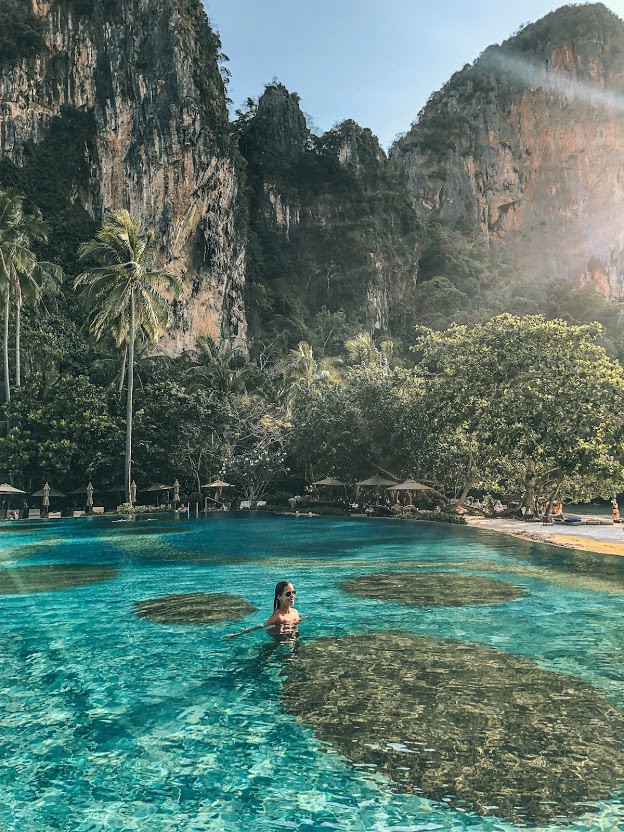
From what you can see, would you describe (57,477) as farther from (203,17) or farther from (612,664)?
(203,17)

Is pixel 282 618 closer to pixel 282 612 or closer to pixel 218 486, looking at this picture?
pixel 282 612

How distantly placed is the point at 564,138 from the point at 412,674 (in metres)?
119

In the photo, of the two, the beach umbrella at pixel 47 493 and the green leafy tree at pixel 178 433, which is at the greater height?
the green leafy tree at pixel 178 433

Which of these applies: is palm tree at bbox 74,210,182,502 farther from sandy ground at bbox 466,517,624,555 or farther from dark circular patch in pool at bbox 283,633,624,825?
dark circular patch in pool at bbox 283,633,624,825

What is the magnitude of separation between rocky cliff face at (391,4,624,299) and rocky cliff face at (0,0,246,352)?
52.4 m

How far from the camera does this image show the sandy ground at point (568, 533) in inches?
717

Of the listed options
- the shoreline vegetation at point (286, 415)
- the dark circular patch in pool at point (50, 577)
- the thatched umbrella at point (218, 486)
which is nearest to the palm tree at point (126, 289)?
the shoreline vegetation at point (286, 415)

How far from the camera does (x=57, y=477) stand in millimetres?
35281

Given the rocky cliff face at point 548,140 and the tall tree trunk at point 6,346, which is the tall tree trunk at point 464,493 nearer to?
the tall tree trunk at point 6,346

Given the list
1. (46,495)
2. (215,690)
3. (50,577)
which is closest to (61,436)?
(46,495)

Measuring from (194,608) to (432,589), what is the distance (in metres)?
4.37

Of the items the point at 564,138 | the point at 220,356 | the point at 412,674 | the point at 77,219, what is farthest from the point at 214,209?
the point at 564,138

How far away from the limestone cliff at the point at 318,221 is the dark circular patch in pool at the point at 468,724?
63477 millimetres

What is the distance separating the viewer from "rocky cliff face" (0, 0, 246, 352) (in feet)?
173
